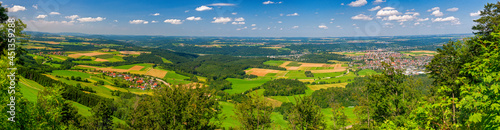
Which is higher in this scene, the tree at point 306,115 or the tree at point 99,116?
the tree at point 306,115

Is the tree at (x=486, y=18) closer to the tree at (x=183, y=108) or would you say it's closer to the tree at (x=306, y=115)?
the tree at (x=306, y=115)

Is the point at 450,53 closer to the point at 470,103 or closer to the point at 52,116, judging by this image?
the point at 470,103

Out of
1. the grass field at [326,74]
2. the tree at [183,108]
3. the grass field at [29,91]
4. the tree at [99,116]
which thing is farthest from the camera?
the grass field at [326,74]

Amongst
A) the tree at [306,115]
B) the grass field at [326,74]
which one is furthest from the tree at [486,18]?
the grass field at [326,74]

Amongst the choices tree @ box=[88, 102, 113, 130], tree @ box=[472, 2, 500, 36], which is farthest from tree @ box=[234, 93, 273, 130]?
tree @ box=[88, 102, 113, 130]

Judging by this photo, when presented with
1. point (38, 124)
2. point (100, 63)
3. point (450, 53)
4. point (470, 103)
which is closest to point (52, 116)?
point (38, 124)

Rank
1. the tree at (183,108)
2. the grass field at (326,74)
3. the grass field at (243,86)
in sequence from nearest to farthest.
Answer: the tree at (183,108) < the grass field at (243,86) < the grass field at (326,74)

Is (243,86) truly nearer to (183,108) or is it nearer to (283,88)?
(283,88)

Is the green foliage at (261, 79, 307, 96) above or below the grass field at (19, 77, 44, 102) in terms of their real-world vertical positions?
below

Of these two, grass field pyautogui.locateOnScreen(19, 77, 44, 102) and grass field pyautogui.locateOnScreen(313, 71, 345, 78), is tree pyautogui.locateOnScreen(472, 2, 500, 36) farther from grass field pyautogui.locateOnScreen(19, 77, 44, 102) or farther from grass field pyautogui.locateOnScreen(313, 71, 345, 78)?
grass field pyautogui.locateOnScreen(313, 71, 345, 78)
